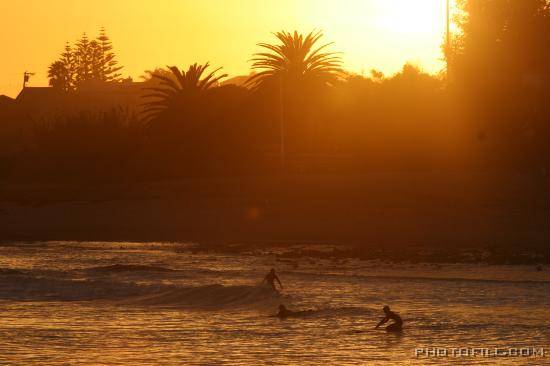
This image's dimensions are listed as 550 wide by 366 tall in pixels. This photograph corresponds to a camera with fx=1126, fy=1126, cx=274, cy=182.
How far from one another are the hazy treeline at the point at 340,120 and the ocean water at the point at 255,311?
2119 cm

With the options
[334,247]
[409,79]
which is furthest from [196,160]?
[334,247]

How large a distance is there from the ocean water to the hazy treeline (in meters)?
21.2

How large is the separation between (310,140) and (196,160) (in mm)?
6528

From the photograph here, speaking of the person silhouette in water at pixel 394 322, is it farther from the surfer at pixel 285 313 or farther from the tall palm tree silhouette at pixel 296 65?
the tall palm tree silhouette at pixel 296 65

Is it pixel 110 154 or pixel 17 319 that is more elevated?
pixel 110 154

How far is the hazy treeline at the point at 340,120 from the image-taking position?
162 ft

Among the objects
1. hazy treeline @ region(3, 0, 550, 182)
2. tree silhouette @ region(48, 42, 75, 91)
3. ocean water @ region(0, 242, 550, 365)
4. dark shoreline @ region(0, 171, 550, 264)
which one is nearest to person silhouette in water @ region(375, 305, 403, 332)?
ocean water @ region(0, 242, 550, 365)

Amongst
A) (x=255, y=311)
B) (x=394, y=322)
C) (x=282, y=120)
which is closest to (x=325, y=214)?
(x=255, y=311)

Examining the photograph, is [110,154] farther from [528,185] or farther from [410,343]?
[410,343]

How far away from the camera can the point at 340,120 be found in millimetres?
56000

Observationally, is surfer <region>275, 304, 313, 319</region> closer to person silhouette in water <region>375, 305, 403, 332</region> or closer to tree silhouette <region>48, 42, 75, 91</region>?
person silhouette in water <region>375, 305, 403, 332</region>

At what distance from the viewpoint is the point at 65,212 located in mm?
39688

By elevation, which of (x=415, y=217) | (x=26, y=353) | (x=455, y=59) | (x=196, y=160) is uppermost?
(x=455, y=59)

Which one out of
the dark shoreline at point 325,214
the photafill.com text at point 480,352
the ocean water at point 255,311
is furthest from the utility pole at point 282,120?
the photafill.com text at point 480,352
